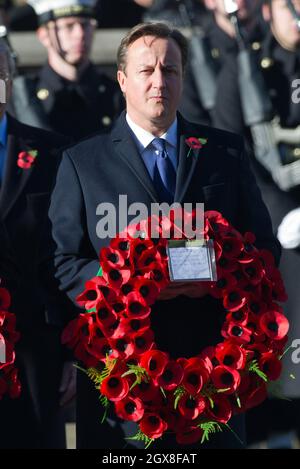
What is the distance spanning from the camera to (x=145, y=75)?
4.92 m

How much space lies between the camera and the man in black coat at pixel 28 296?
207 inches

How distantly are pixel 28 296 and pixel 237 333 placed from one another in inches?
36.7

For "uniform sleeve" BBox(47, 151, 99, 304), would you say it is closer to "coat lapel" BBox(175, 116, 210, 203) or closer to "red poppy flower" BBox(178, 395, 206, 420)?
"coat lapel" BBox(175, 116, 210, 203)

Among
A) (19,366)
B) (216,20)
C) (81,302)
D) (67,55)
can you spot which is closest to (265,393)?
(81,302)

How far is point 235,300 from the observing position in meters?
4.77

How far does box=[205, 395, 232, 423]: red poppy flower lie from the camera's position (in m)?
4.69

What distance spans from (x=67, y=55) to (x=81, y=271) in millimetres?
2234

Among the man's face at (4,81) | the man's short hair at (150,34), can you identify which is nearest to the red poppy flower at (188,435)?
the man's short hair at (150,34)

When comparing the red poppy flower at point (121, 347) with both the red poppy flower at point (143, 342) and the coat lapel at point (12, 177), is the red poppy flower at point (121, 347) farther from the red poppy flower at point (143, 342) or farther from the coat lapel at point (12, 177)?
the coat lapel at point (12, 177)

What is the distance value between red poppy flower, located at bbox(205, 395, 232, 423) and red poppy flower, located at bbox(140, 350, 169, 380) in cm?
21

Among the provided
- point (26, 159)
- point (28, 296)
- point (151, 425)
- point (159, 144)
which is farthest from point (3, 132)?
point (151, 425)

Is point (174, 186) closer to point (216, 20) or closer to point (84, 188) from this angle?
point (84, 188)

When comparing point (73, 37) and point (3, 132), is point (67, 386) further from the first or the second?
point (73, 37)

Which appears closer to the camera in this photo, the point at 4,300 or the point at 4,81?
the point at 4,300
